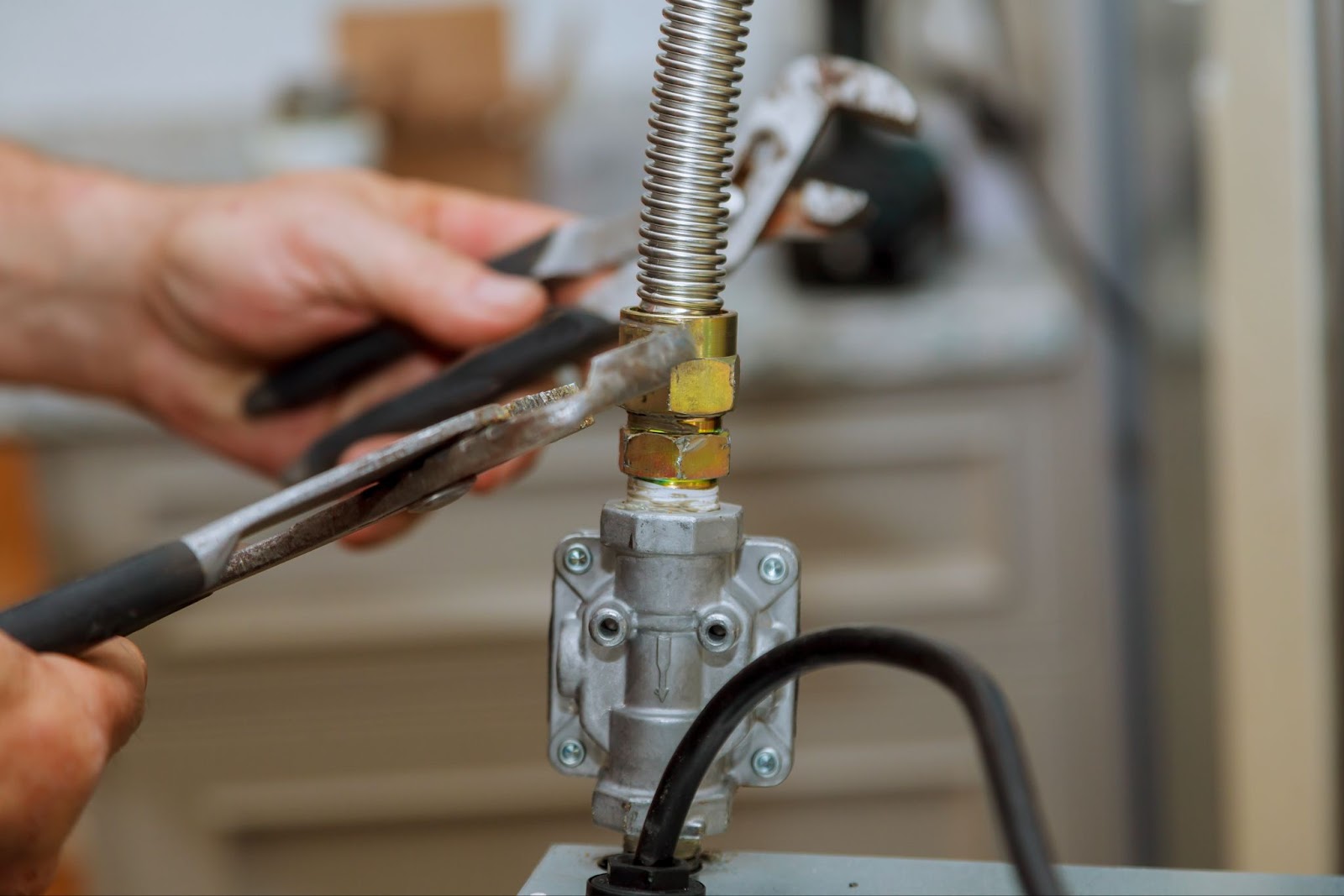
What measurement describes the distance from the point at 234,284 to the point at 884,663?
1.30 ft

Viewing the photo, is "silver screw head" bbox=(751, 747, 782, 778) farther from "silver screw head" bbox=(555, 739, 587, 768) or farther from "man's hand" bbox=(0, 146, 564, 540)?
"man's hand" bbox=(0, 146, 564, 540)

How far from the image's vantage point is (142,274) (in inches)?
24.4

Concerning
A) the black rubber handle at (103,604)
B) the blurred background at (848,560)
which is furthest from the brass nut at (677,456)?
the blurred background at (848,560)

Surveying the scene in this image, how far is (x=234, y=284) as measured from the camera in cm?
58

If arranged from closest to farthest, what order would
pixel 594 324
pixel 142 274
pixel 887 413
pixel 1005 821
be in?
1. pixel 1005 821
2. pixel 594 324
3. pixel 142 274
4. pixel 887 413

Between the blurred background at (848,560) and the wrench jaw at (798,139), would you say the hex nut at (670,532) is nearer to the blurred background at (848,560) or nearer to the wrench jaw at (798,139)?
the wrench jaw at (798,139)

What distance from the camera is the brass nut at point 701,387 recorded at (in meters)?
0.31

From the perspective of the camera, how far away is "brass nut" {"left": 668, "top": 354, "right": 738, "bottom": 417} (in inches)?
12.4

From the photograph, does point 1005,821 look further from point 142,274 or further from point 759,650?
point 142,274

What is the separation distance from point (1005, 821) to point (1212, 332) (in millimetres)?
499

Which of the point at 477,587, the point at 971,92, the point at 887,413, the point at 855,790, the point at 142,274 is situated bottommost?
the point at 855,790

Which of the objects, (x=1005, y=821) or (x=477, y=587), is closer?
(x=1005, y=821)

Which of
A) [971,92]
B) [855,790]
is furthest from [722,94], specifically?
[971,92]

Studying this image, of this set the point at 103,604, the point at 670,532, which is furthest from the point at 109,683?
the point at 670,532
